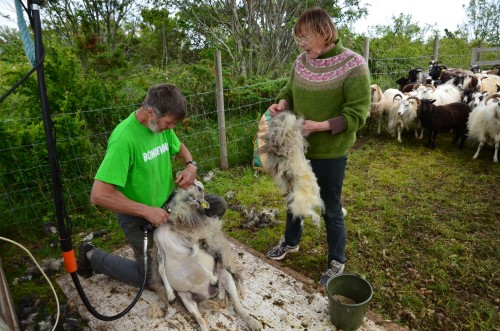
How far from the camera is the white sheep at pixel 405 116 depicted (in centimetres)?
682

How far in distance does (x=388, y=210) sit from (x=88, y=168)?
385 centimetres

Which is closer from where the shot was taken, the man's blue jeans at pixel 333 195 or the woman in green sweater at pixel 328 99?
the woman in green sweater at pixel 328 99

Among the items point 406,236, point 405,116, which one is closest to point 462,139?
point 405,116

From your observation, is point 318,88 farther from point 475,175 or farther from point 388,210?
point 475,175

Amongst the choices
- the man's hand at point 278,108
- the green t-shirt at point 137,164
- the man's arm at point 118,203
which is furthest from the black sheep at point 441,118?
the man's arm at point 118,203

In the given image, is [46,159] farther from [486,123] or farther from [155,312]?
[486,123]

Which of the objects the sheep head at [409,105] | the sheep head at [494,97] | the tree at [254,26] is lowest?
the sheep head at [409,105]

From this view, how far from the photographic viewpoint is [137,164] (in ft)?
7.48

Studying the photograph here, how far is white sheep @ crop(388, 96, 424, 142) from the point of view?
6816 millimetres

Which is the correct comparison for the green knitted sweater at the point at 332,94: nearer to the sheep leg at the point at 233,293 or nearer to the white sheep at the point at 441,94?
the sheep leg at the point at 233,293

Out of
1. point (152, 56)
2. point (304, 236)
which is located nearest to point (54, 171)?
point (304, 236)

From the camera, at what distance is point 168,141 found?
2713 millimetres

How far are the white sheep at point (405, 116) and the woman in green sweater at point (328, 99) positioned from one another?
4.96m

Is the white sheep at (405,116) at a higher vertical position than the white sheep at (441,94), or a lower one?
lower
